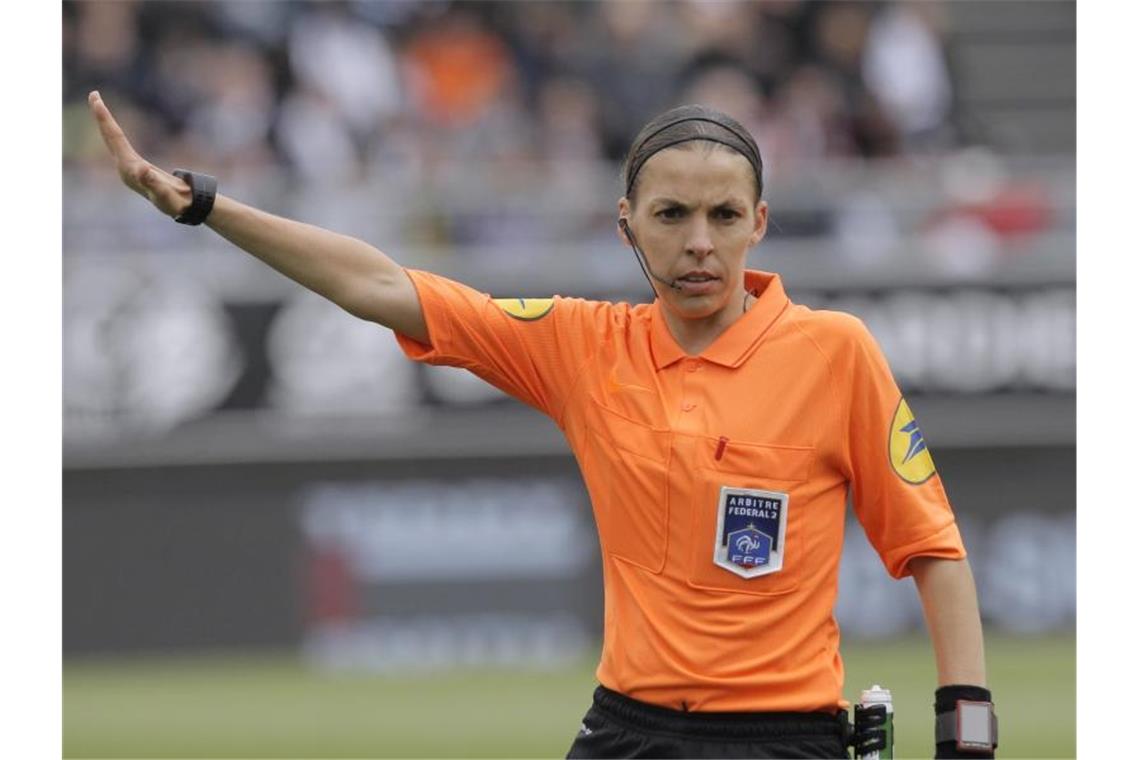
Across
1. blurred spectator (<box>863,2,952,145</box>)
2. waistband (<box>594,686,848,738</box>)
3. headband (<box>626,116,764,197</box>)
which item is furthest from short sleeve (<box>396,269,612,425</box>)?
blurred spectator (<box>863,2,952,145</box>)

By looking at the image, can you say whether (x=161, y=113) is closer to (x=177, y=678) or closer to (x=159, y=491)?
(x=159, y=491)

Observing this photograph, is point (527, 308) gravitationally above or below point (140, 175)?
below

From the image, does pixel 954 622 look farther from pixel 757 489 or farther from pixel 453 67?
pixel 453 67

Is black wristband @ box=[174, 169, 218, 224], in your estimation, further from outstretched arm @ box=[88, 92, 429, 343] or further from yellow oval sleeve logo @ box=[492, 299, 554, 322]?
yellow oval sleeve logo @ box=[492, 299, 554, 322]

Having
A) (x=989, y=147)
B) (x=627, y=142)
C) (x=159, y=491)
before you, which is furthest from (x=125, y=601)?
(x=989, y=147)

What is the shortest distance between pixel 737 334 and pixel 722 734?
94 cm

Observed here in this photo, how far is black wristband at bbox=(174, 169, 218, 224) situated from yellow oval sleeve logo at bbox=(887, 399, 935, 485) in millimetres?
1677

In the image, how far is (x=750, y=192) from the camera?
495 centimetres

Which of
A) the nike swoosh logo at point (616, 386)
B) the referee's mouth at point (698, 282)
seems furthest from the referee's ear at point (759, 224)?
the nike swoosh logo at point (616, 386)

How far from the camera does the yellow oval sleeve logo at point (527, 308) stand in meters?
5.23

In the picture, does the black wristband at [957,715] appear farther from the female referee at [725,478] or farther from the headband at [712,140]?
the headband at [712,140]

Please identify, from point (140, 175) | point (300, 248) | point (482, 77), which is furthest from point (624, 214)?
point (482, 77)

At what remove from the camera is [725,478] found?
489 cm

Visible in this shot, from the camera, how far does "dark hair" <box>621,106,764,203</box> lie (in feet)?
16.2
